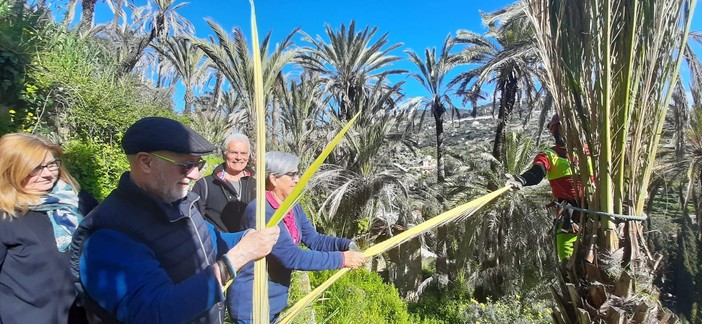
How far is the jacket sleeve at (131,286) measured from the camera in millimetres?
1084

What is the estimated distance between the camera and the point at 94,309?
1205 mm

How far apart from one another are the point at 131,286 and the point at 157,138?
0.43 meters

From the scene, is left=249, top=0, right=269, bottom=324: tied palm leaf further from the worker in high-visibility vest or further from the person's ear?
the worker in high-visibility vest

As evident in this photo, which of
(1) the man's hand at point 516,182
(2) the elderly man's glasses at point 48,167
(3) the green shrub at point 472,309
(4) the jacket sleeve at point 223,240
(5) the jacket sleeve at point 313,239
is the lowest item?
(3) the green shrub at point 472,309

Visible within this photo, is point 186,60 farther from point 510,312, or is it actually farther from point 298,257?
point 298,257

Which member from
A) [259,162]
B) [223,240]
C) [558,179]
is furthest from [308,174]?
[558,179]

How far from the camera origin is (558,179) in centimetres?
259

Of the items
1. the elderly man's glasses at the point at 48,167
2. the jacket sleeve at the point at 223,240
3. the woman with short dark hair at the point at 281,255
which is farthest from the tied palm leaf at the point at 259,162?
the elderly man's glasses at the point at 48,167

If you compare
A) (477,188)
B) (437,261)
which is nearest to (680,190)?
(477,188)

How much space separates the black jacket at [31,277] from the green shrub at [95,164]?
3293 mm

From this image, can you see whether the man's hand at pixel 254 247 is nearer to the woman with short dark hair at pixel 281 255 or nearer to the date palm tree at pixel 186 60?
the woman with short dark hair at pixel 281 255

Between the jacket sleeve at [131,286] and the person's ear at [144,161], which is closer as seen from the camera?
the jacket sleeve at [131,286]

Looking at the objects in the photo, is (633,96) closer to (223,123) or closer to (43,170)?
(43,170)

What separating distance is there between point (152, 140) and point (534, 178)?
88.5 inches
